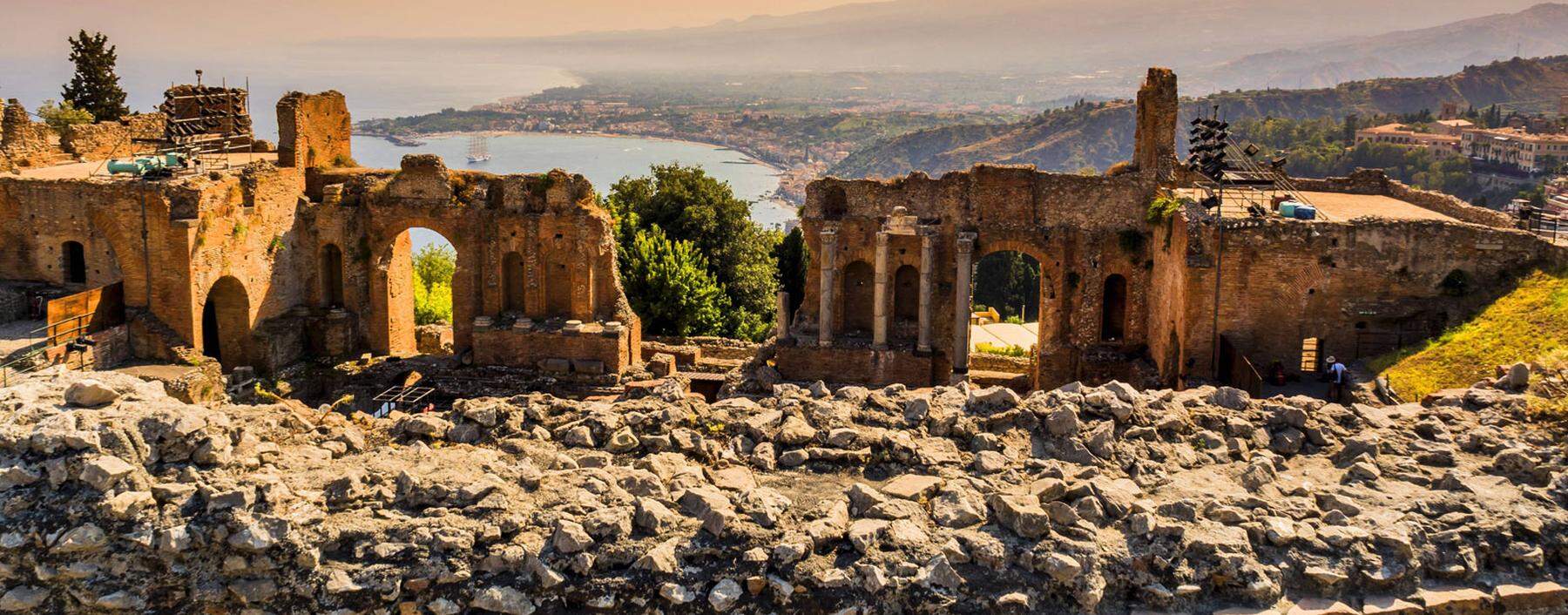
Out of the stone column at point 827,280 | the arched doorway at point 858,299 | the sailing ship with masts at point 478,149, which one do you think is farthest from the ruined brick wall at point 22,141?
the sailing ship with masts at point 478,149

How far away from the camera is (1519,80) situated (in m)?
162

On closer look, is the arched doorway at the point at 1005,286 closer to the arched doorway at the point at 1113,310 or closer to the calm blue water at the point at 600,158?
the arched doorway at the point at 1113,310

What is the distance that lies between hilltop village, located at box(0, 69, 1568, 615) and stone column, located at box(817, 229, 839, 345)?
1.37 m

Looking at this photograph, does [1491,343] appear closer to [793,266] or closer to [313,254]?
[313,254]

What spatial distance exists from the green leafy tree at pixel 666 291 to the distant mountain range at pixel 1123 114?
11135 centimetres

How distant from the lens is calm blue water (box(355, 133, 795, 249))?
120 m

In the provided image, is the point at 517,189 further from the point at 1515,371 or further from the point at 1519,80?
the point at 1519,80

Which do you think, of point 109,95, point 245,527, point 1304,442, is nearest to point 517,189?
point 245,527

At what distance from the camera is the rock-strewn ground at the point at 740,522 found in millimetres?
12547

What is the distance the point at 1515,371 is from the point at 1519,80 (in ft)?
564

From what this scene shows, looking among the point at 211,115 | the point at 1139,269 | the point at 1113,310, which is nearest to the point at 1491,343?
the point at 1139,269

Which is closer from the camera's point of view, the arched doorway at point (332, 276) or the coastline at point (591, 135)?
the arched doorway at point (332, 276)

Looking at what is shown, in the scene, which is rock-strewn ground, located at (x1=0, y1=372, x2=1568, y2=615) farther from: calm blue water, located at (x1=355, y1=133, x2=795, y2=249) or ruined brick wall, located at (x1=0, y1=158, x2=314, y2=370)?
calm blue water, located at (x1=355, y1=133, x2=795, y2=249)

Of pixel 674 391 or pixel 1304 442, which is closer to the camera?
pixel 1304 442
